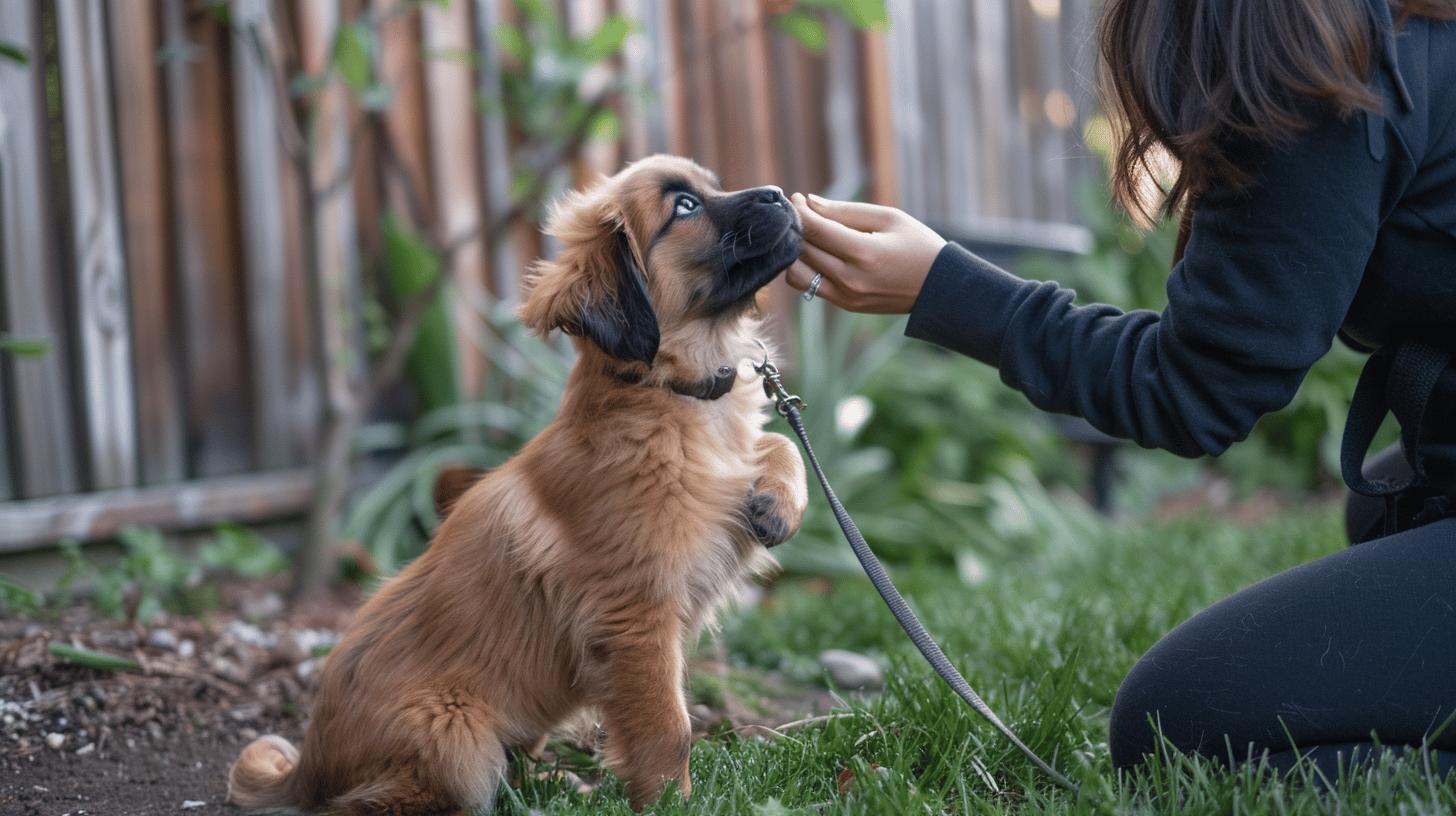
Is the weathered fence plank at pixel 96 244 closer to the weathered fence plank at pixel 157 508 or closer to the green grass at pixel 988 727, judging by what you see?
the weathered fence plank at pixel 157 508

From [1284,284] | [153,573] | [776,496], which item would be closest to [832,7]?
[776,496]

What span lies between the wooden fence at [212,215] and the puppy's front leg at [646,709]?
149 centimetres

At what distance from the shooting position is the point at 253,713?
293 cm

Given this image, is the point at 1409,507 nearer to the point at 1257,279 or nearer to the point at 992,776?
the point at 1257,279

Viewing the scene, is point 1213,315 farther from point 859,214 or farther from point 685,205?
point 685,205

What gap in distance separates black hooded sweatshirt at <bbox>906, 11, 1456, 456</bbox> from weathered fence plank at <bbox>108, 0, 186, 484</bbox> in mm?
2912

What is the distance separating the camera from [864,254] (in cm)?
231

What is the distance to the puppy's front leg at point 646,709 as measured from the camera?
6.98ft

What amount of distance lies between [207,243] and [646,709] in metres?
2.70

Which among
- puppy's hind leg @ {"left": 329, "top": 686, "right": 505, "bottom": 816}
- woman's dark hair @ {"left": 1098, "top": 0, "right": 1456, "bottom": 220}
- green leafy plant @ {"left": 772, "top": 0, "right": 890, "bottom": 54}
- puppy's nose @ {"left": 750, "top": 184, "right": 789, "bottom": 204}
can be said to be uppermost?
green leafy plant @ {"left": 772, "top": 0, "right": 890, "bottom": 54}

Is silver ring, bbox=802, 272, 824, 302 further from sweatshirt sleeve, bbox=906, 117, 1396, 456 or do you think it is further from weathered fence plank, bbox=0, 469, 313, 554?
weathered fence plank, bbox=0, 469, 313, 554

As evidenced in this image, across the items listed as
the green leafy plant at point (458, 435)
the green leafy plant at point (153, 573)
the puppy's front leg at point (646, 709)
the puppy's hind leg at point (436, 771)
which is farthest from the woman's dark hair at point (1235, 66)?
the green leafy plant at point (458, 435)

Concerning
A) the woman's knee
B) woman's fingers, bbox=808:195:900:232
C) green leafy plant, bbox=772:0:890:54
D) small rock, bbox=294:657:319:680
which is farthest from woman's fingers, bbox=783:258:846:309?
small rock, bbox=294:657:319:680

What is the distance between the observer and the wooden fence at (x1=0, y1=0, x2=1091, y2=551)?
358 centimetres
